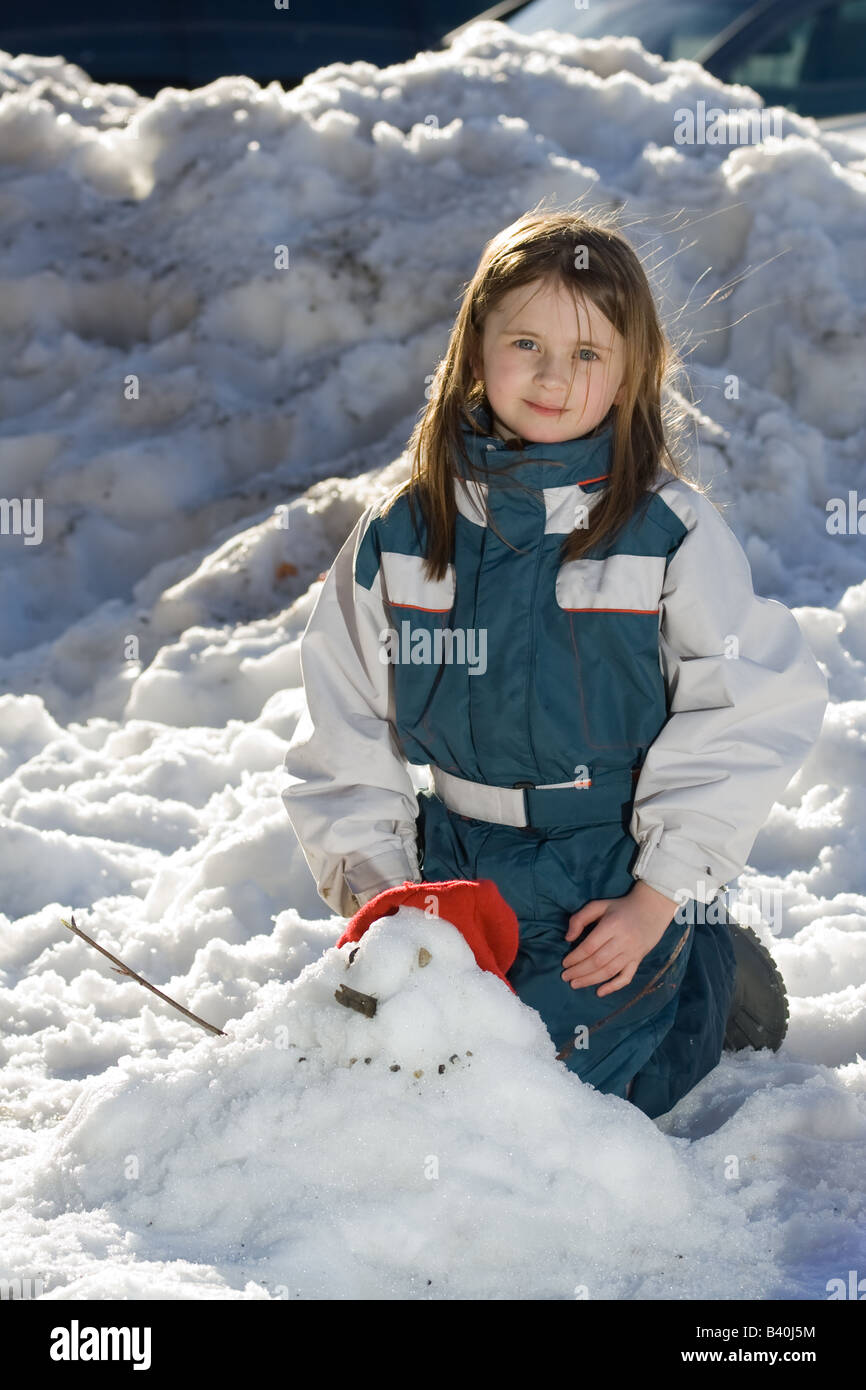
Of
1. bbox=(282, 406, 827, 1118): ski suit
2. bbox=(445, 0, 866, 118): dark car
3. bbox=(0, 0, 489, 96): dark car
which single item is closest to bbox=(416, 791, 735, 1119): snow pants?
bbox=(282, 406, 827, 1118): ski suit

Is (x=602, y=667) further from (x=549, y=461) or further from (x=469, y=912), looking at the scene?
(x=469, y=912)

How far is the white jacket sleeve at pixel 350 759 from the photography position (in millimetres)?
2121

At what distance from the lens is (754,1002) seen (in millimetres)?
2271

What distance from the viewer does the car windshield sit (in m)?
6.03

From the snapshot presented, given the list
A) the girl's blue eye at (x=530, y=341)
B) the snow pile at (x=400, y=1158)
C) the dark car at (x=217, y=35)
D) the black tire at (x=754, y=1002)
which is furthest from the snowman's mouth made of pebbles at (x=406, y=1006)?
the dark car at (x=217, y=35)

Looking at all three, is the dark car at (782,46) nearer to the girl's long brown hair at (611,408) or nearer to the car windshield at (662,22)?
the car windshield at (662,22)

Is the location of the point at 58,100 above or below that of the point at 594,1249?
above

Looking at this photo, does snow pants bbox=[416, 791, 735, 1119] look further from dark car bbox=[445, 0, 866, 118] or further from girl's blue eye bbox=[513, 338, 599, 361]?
dark car bbox=[445, 0, 866, 118]

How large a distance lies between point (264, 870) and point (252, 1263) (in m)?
1.23

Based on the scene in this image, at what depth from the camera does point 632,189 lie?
4.79 m

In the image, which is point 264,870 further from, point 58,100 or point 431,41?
point 431,41

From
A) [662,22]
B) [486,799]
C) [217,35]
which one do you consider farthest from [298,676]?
[217,35]

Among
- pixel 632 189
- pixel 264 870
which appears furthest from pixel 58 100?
pixel 264 870

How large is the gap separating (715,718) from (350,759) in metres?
0.56
